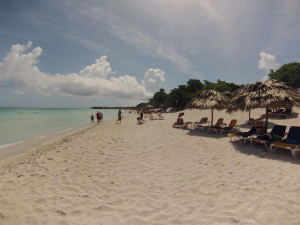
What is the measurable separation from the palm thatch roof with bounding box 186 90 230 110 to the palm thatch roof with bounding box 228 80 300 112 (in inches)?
83.5

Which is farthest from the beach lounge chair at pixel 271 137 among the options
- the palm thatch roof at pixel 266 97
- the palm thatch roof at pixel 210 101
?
the palm thatch roof at pixel 210 101

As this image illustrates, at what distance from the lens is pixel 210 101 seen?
12.0 meters

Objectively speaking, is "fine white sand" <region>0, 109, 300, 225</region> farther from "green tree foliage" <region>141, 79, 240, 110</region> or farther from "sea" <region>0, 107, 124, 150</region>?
"green tree foliage" <region>141, 79, 240, 110</region>

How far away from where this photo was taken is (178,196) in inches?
150

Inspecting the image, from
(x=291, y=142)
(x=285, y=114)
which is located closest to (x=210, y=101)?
(x=291, y=142)

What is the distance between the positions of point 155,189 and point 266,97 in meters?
7.06

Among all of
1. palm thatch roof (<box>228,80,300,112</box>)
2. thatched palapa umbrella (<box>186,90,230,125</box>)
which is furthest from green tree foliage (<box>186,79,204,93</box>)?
palm thatch roof (<box>228,80,300,112</box>)

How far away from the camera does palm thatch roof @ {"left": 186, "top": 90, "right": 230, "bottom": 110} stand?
38.3ft

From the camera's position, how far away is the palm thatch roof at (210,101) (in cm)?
1168

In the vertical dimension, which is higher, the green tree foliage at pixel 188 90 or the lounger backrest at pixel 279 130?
the green tree foliage at pixel 188 90

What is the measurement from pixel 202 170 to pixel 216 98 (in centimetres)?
777

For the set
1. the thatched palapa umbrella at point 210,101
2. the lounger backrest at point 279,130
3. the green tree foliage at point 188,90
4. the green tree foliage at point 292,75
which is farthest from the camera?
the green tree foliage at point 188,90

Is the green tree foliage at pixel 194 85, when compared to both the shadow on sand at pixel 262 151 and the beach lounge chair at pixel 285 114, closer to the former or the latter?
the beach lounge chair at pixel 285 114

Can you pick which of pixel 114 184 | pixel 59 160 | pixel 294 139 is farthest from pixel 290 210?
pixel 59 160
